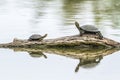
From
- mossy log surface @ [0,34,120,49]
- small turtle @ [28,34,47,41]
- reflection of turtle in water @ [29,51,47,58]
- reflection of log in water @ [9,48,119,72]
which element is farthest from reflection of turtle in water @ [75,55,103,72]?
small turtle @ [28,34,47,41]

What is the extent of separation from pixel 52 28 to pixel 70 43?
1883 mm

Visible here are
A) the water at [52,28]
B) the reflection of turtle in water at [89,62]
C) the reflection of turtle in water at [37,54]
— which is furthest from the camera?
the reflection of turtle in water at [37,54]

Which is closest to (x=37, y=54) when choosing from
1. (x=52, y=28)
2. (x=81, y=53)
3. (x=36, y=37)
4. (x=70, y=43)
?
(x=36, y=37)

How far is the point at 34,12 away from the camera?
55.0 feet

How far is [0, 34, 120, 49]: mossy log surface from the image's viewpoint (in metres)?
12.4

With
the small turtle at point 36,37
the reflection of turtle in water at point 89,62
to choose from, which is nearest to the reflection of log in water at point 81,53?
the reflection of turtle in water at point 89,62

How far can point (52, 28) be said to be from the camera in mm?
14266

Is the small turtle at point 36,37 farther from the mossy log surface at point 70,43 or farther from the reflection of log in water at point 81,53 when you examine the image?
the reflection of log in water at point 81,53

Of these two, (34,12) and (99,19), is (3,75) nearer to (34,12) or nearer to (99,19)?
(99,19)

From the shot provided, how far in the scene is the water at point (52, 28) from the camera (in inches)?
418

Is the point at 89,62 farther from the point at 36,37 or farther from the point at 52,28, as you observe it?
the point at 52,28

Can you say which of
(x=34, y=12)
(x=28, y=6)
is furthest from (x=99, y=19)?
(x=28, y=6)

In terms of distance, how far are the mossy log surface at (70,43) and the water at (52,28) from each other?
343mm

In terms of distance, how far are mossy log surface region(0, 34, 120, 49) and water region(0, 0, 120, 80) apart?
34 cm
